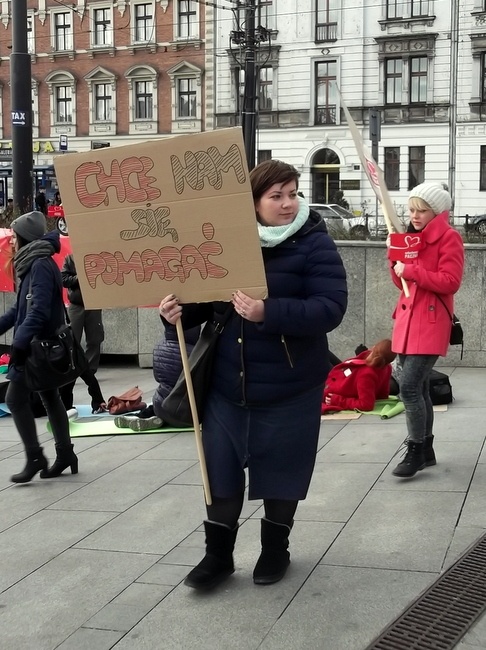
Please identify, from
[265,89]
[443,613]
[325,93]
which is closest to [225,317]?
[443,613]

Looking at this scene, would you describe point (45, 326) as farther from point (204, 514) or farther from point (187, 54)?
point (187, 54)

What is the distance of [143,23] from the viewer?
145 ft

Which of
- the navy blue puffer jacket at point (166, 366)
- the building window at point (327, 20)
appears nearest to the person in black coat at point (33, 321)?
the navy blue puffer jacket at point (166, 366)

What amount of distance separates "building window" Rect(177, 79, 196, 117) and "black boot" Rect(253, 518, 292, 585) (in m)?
40.6

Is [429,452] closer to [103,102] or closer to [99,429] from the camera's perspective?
[99,429]

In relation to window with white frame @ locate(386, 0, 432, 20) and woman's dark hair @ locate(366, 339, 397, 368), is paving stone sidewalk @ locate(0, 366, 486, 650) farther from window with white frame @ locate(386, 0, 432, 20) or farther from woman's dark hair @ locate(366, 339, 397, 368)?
window with white frame @ locate(386, 0, 432, 20)

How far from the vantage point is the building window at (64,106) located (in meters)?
45.7

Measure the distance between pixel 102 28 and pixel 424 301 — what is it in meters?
43.1

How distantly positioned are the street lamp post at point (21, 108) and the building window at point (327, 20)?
30060 millimetres

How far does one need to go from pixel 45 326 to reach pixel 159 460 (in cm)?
124

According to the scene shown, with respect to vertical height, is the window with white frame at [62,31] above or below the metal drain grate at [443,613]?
above

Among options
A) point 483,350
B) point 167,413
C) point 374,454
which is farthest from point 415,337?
point 483,350

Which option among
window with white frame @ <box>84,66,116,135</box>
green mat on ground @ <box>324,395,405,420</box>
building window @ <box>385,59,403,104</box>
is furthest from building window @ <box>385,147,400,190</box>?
green mat on ground @ <box>324,395,405,420</box>

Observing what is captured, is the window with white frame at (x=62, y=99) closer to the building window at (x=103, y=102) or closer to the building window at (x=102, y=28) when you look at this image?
the building window at (x=103, y=102)
